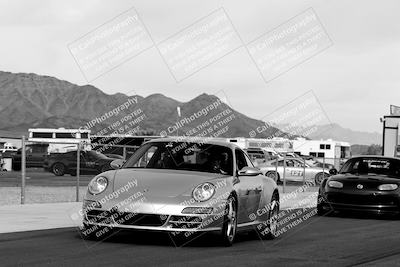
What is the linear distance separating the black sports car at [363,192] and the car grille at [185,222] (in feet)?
27.7

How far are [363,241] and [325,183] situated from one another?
20.7 feet

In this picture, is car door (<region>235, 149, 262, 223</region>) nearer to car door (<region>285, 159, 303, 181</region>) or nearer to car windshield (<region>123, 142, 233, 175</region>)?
car windshield (<region>123, 142, 233, 175</region>)

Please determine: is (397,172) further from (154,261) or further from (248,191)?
(154,261)

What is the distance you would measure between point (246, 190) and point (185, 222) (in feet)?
5.35

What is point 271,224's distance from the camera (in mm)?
12859

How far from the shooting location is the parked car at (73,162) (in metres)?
28.5

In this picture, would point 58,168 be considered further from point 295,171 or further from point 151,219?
point 151,219

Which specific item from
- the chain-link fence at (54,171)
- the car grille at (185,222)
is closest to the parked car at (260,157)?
the chain-link fence at (54,171)

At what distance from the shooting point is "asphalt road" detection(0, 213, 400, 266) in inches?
360

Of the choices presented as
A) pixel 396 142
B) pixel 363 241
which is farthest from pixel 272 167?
pixel 363 241

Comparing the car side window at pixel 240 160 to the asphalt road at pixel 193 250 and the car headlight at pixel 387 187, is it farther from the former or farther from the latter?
the car headlight at pixel 387 187

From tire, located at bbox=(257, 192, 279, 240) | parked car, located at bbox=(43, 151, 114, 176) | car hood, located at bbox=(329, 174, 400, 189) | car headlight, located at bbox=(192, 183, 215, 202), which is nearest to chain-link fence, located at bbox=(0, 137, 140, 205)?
parked car, located at bbox=(43, 151, 114, 176)

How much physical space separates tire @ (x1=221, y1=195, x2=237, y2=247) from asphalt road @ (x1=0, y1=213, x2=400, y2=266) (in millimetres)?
137

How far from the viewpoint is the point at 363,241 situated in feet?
41.6
